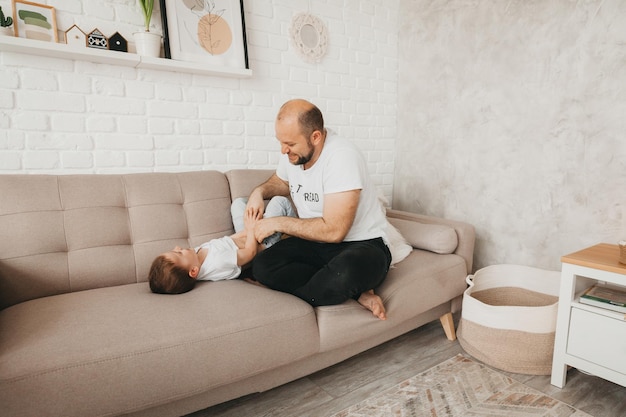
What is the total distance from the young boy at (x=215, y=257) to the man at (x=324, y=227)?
8 centimetres

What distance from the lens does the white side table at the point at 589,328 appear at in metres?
1.45

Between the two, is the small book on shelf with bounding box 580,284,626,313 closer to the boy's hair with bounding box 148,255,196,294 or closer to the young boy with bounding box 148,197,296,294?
the young boy with bounding box 148,197,296,294

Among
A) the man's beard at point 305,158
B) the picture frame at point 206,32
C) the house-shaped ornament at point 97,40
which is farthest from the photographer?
the picture frame at point 206,32

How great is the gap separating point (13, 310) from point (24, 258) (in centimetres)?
24

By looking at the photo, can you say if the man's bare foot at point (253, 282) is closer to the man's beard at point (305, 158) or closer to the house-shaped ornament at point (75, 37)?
the man's beard at point (305, 158)

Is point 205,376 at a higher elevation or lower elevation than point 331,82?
lower

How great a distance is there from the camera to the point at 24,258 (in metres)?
1.48

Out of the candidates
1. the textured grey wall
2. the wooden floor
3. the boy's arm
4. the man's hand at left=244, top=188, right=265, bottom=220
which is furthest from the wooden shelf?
the wooden floor

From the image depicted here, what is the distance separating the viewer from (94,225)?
164 cm

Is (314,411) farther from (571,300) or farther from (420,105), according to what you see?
(420,105)

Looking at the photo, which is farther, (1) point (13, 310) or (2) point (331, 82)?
(2) point (331, 82)

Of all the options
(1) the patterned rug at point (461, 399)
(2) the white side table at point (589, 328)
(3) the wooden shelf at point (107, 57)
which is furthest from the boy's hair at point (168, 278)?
(2) the white side table at point (589, 328)

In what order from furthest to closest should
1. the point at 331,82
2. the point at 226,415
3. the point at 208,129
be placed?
the point at 331,82 < the point at 208,129 < the point at 226,415

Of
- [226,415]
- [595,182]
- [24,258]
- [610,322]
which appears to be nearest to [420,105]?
[595,182]
